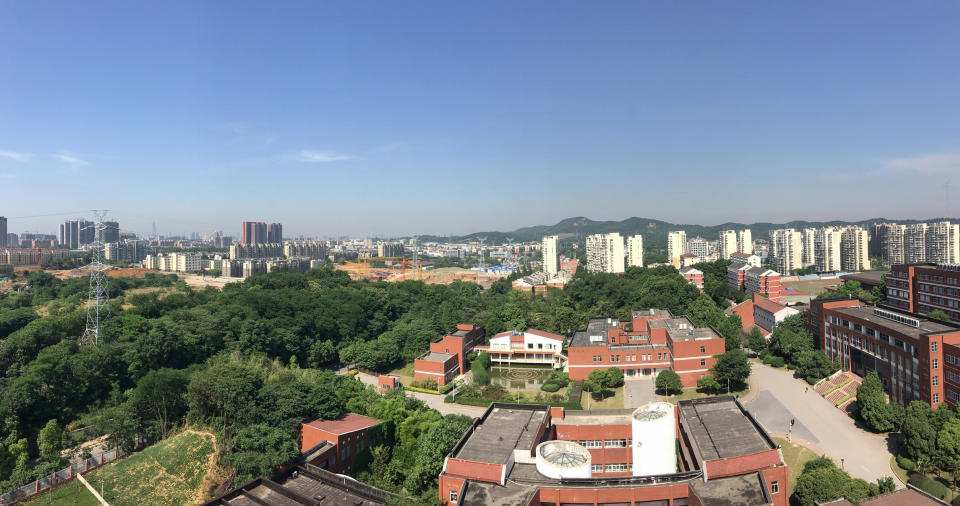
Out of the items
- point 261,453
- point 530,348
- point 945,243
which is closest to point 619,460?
point 261,453

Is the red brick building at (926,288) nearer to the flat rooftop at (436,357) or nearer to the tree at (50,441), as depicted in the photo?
the flat rooftop at (436,357)

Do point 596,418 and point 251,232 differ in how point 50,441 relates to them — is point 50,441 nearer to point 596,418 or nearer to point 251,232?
point 596,418

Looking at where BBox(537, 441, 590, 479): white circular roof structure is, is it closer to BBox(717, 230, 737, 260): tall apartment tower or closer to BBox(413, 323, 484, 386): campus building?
BBox(413, 323, 484, 386): campus building

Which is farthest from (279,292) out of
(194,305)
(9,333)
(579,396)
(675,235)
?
(675,235)

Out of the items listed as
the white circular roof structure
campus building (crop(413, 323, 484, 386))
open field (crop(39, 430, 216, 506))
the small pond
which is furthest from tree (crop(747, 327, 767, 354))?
open field (crop(39, 430, 216, 506))

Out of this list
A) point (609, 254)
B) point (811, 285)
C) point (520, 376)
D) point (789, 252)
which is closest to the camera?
point (520, 376)

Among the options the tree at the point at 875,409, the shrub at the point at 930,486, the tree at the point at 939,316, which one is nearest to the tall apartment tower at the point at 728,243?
the tree at the point at 939,316
